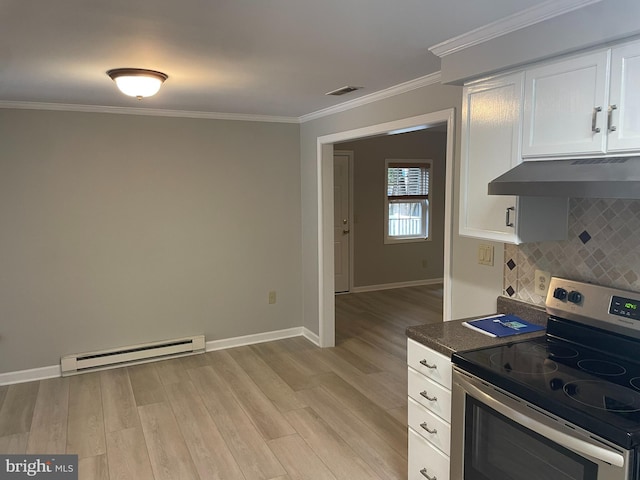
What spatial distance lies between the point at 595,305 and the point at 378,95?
2.20m

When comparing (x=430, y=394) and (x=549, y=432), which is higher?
(x=549, y=432)

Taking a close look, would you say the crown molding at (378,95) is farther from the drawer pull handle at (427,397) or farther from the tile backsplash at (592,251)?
the drawer pull handle at (427,397)

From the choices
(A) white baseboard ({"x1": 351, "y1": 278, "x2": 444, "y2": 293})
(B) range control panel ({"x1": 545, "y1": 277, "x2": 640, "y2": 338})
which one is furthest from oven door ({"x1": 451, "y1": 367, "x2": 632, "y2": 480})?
(A) white baseboard ({"x1": 351, "y1": 278, "x2": 444, "y2": 293})

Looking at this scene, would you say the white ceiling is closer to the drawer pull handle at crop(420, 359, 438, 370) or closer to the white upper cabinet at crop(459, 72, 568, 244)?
the white upper cabinet at crop(459, 72, 568, 244)

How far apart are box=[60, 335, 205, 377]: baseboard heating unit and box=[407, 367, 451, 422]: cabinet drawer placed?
279 centimetres

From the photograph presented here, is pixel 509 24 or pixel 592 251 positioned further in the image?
pixel 592 251

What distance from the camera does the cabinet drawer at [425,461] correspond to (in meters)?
2.21

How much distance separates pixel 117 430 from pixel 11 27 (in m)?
2.49

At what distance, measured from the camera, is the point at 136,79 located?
9.38ft

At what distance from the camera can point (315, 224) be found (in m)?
4.84

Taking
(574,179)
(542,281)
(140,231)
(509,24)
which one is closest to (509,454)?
(542,281)

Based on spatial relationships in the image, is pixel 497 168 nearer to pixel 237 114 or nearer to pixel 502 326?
pixel 502 326

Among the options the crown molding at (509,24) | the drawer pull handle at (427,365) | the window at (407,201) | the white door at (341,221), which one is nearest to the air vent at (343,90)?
the crown molding at (509,24)

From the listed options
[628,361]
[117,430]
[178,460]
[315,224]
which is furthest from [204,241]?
[628,361]
